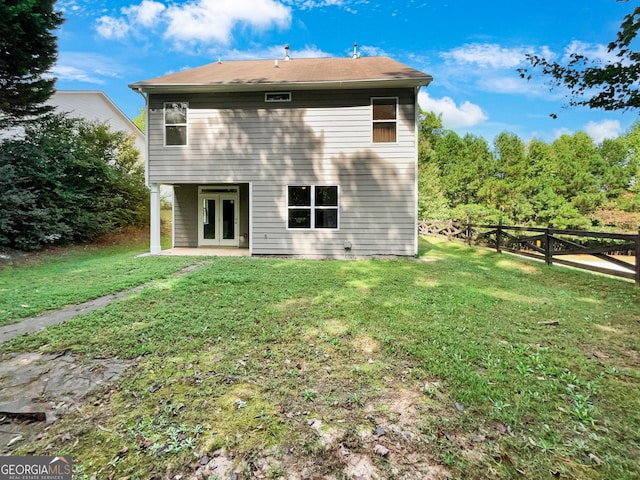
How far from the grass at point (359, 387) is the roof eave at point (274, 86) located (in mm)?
6698

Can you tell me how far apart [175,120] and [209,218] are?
144 inches

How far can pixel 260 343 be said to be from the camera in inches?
130

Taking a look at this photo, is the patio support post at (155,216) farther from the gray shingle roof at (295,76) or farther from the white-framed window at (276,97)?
the white-framed window at (276,97)

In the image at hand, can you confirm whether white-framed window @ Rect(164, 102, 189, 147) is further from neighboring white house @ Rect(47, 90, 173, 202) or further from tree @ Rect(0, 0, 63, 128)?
neighboring white house @ Rect(47, 90, 173, 202)

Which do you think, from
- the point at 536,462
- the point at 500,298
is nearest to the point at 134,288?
the point at 536,462

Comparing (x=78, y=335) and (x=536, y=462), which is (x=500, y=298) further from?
(x=78, y=335)

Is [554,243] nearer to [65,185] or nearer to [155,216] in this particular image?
[155,216]

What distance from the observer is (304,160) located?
31.9 feet

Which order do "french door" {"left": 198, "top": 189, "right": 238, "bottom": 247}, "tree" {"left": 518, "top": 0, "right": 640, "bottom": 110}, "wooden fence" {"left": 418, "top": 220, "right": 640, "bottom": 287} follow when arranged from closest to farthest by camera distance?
"tree" {"left": 518, "top": 0, "right": 640, "bottom": 110}
"wooden fence" {"left": 418, "top": 220, "right": 640, "bottom": 287}
"french door" {"left": 198, "top": 189, "right": 238, "bottom": 247}

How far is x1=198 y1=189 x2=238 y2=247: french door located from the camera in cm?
1191

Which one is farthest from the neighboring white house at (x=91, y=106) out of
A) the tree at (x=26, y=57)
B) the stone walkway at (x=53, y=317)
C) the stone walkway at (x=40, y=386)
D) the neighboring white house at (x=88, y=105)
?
the stone walkway at (x=40, y=386)

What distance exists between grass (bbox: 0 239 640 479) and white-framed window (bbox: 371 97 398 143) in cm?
609

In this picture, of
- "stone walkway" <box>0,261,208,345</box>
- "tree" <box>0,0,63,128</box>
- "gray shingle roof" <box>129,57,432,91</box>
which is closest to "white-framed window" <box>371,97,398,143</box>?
"gray shingle roof" <box>129,57,432,91</box>

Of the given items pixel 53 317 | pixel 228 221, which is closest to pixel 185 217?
pixel 228 221
